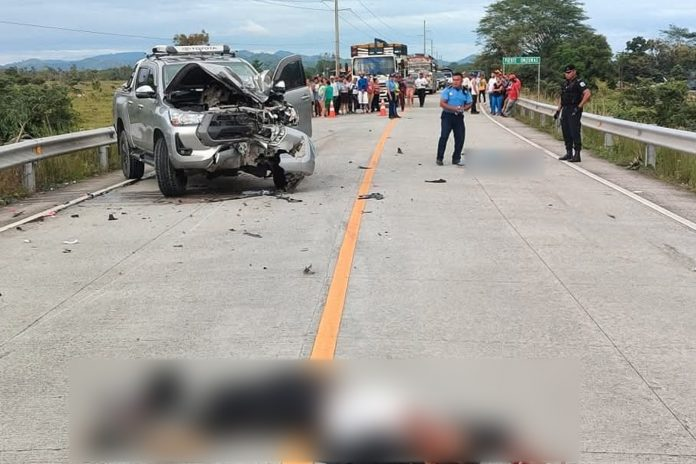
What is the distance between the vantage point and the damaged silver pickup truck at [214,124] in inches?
448

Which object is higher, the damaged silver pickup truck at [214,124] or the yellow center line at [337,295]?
the damaged silver pickup truck at [214,124]

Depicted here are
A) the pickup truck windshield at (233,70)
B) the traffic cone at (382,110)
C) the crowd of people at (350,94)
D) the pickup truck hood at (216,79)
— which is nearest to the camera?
the pickup truck hood at (216,79)

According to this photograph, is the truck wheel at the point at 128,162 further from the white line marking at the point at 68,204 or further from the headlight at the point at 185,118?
the headlight at the point at 185,118

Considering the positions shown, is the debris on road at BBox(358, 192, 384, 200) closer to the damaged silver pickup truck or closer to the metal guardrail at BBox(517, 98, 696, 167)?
the damaged silver pickup truck

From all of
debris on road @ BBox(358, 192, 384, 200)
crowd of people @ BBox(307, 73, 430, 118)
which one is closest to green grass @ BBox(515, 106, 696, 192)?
debris on road @ BBox(358, 192, 384, 200)

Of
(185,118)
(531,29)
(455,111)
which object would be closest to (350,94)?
(455,111)

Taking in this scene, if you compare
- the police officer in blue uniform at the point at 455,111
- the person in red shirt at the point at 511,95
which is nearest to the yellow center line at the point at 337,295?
the police officer in blue uniform at the point at 455,111

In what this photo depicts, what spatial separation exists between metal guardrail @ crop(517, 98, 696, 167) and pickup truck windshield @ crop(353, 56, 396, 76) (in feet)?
82.5

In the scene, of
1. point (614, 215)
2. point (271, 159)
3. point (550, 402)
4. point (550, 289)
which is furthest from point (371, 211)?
point (550, 402)

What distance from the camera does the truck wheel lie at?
14.1 metres

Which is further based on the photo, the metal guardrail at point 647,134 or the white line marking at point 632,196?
the metal guardrail at point 647,134

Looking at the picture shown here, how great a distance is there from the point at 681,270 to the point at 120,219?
670 cm

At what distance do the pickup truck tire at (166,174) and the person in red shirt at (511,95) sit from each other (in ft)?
75.3

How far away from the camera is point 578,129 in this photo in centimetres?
1602
